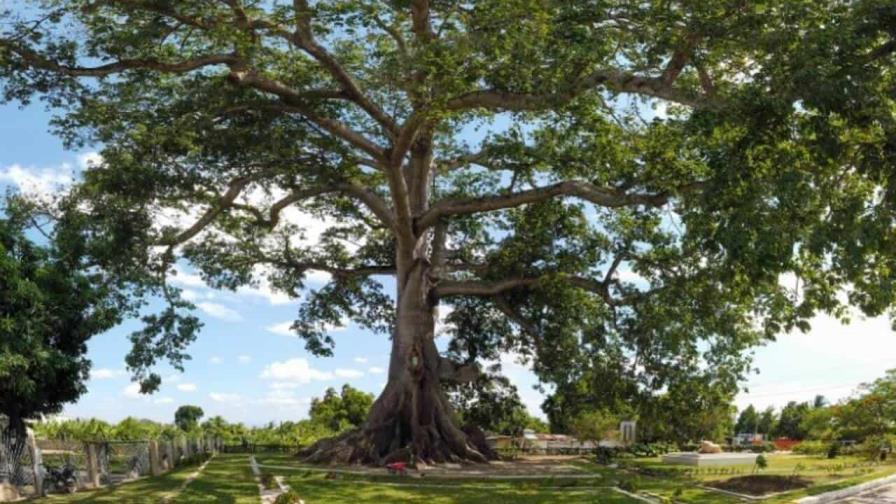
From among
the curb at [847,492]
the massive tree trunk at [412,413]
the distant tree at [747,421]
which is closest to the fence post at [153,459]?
the massive tree trunk at [412,413]

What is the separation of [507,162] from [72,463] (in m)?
12.2

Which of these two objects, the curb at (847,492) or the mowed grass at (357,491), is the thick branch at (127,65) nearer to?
the mowed grass at (357,491)

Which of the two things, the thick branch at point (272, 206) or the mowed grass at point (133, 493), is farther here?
the thick branch at point (272, 206)

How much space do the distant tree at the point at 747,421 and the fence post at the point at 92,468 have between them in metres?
71.1

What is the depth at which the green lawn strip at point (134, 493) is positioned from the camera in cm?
1287

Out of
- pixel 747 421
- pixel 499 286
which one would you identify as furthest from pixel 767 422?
pixel 499 286

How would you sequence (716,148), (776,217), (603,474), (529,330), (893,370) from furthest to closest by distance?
1. (893,370)
2. (529,330)
3. (603,474)
4. (716,148)
5. (776,217)

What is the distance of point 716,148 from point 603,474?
10011 mm

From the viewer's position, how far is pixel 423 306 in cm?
2411

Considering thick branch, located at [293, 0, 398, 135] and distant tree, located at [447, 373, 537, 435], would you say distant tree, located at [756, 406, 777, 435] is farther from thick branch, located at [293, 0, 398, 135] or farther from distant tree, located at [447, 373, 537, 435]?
thick branch, located at [293, 0, 398, 135]

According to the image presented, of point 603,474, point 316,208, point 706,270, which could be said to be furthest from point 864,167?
point 316,208

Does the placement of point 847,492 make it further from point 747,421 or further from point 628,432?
point 747,421

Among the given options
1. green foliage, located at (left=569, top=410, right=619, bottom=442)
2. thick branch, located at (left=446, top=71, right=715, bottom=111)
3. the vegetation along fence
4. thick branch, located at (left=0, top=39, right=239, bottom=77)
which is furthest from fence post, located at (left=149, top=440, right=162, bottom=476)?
green foliage, located at (left=569, top=410, right=619, bottom=442)

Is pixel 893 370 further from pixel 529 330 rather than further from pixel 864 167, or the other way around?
pixel 864 167
